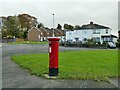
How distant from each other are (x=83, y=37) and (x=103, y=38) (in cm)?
707

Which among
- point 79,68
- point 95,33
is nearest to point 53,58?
point 79,68

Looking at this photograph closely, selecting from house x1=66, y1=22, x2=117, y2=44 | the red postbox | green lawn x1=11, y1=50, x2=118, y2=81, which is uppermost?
house x1=66, y1=22, x2=117, y2=44

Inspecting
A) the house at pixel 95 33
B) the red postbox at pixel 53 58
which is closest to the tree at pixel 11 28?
the house at pixel 95 33

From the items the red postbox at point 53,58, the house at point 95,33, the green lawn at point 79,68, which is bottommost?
the green lawn at point 79,68

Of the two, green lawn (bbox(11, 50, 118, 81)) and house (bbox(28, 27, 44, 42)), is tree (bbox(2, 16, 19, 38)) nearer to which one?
house (bbox(28, 27, 44, 42))

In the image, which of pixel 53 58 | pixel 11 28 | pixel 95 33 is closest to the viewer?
pixel 53 58

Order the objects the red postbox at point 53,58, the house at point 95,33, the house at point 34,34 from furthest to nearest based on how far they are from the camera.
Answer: the house at point 34,34, the house at point 95,33, the red postbox at point 53,58

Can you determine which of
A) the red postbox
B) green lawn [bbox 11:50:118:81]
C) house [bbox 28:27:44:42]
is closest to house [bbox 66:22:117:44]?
house [bbox 28:27:44:42]

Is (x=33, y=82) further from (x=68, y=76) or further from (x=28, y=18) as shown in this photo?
(x=28, y=18)

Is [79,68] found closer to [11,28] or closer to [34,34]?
[11,28]

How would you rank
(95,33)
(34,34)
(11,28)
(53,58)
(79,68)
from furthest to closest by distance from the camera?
(34,34), (11,28), (95,33), (79,68), (53,58)

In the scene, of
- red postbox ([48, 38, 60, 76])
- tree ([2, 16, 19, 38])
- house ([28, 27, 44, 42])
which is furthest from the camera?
house ([28, 27, 44, 42])

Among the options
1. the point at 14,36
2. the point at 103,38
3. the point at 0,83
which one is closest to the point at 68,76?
the point at 0,83

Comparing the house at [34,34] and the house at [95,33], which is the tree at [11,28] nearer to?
the house at [34,34]
